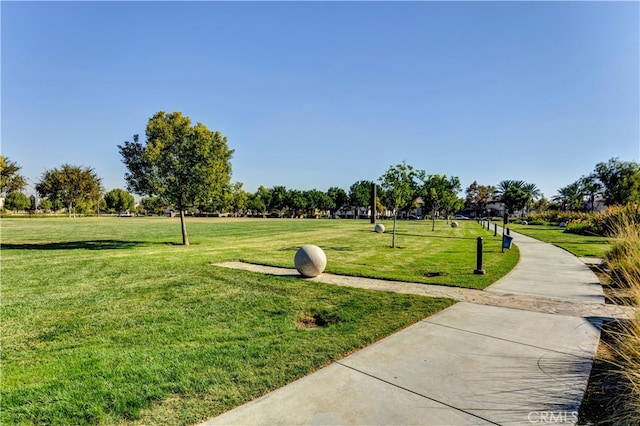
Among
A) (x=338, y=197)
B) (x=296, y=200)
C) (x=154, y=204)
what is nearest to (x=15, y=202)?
Answer: (x=154, y=204)

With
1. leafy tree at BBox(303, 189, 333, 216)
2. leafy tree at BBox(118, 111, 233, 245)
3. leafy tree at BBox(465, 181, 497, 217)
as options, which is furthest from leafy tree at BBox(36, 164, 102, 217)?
leafy tree at BBox(465, 181, 497, 217)

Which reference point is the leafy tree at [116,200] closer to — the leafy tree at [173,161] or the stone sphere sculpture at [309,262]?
the leafy tree at [173,161]

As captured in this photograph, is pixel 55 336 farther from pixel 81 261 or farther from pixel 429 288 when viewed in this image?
pixel 81 261

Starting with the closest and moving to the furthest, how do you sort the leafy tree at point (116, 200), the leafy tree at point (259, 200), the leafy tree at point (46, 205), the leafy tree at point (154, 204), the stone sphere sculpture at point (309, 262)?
the stone sphere sculpture at point (309, 262)
the leafy tree at point (154, 204)
the leafy tree at point (46, 205)
the leafy tree at point (116, 200)
the leafy tree at point (259, 200)

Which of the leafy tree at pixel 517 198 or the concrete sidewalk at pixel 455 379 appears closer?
the concrete sidewalk at pixel 455 379

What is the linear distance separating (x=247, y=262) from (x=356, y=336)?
8.57 metres

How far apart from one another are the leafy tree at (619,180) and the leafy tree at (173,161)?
48477mm

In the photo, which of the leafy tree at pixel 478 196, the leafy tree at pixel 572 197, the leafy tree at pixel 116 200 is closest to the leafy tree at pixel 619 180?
the leafy tree at pixel 572 197

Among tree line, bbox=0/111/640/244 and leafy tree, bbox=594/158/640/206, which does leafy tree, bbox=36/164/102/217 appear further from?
leafy tree, bbox=594/158/640/206

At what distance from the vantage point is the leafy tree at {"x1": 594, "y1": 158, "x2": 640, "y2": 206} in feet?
137

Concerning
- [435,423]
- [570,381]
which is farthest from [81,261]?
[570,381]

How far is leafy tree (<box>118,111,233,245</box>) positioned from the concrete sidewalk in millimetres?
15674

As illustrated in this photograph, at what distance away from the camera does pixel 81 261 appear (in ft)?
44.9

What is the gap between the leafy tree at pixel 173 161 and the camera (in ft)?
59.9
